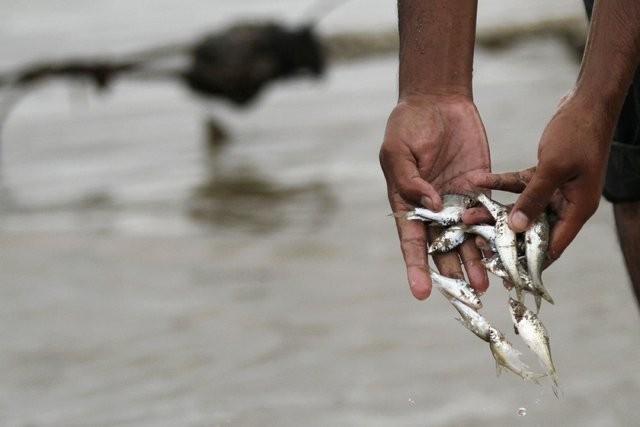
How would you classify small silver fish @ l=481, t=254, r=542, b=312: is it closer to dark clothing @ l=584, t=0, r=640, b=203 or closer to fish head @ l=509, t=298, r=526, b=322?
fish head @ l=509, t=298, r=526, b=322

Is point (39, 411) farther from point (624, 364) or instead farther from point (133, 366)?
point (624, 364)

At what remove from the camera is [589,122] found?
8.25 feet

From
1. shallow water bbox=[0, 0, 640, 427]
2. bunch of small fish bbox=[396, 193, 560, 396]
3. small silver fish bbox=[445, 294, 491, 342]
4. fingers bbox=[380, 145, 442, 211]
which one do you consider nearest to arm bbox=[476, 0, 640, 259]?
bunch of small fish bbox=[396, 193, 560, 396]

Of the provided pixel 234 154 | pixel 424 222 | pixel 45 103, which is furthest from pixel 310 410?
pixel 45 103

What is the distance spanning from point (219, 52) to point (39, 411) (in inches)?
219

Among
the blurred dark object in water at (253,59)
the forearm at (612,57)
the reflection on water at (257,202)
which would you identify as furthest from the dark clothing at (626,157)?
the blurred dark object in water at (253,59)

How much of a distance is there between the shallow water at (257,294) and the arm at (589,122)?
1.43 meters

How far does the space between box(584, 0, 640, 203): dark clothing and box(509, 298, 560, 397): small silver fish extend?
65cm

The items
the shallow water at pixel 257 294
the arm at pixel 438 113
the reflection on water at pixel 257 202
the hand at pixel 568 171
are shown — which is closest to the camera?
the hand at pixel 568 171

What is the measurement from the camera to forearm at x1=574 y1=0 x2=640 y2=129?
2.53 meters

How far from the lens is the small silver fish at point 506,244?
2.69 m

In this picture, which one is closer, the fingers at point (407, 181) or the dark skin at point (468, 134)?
the dark skin at point (468, 134)

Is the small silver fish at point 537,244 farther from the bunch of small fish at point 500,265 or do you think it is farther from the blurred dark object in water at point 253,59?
the blurred dark object in water at point 253,59

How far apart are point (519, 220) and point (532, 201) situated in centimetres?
7
